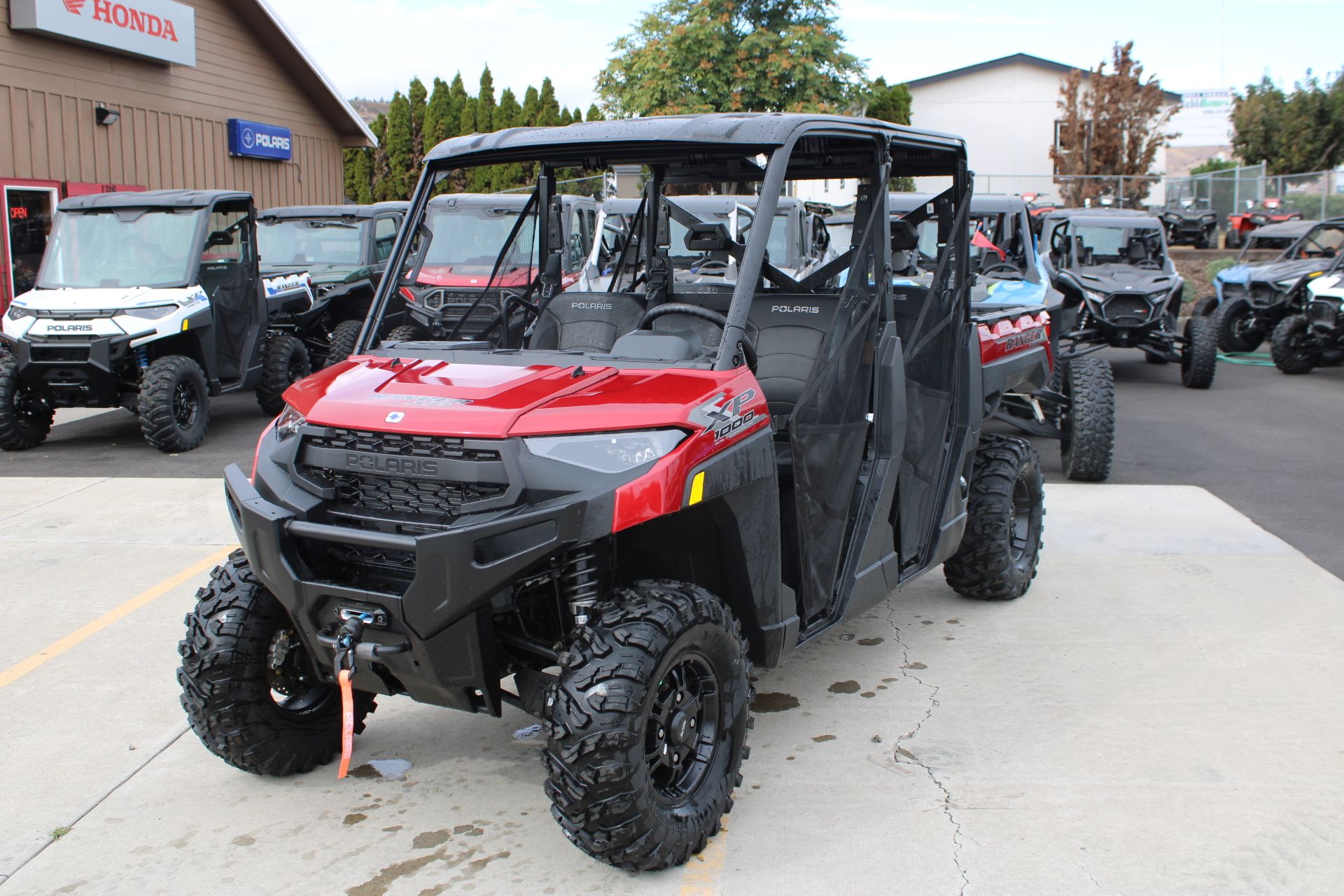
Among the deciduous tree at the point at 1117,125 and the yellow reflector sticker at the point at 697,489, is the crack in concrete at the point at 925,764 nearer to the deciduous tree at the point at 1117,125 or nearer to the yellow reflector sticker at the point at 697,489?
the yellow reflector sticker at the point at 697,489

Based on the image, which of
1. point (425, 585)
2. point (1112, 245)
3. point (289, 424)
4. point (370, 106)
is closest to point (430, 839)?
point (425, 585)

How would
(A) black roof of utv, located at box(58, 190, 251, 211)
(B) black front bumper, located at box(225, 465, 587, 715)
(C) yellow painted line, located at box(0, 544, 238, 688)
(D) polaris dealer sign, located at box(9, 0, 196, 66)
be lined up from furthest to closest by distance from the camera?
(D) polaris dealer sign, located at box(9, 0, 196, 66), (A) black roof of utv, located at box(58, 190, 251, 211), (C) yellow painted line, located at box(0, 544, 238, 688), (B) black front bumper, located at box(225, 465, 587, 715)

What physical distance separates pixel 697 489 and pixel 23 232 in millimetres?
14467

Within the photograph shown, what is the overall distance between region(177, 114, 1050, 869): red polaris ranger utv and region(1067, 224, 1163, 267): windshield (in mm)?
9928

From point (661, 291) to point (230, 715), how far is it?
2.25m

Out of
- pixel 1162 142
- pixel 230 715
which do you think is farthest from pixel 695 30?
pixel 230 715

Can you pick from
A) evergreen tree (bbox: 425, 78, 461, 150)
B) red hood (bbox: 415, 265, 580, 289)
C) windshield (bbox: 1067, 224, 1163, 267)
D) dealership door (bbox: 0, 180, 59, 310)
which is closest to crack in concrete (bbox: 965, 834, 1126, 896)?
red hood (bbox: 415, 265, 580, 289)

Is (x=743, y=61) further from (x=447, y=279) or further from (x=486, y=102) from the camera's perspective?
(x=447, y=279)

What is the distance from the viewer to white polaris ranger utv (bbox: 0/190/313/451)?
964 cm

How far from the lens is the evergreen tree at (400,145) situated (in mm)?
30453

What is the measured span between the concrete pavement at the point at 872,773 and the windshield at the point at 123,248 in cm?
517

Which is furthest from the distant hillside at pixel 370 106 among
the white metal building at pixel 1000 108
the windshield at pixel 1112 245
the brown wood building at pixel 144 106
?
the windshield at pixel 1112 245

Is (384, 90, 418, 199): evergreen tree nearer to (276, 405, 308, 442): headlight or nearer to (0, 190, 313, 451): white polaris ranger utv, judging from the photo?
(0, 190, 313, 451): white polaris ranger utv

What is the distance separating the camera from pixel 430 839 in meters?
3.58
